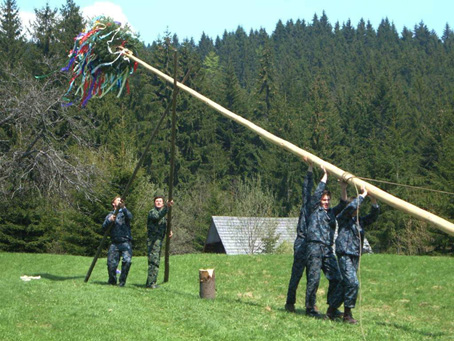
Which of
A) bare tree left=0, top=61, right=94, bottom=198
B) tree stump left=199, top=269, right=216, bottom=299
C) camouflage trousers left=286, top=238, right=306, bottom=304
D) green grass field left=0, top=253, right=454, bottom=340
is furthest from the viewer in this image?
bare tree left=0, top=61, right=94, bottom=198

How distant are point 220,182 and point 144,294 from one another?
6024cm

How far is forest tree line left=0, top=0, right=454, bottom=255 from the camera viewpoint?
2808cm

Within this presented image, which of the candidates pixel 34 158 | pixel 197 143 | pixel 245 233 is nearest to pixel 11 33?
pixel 197 143

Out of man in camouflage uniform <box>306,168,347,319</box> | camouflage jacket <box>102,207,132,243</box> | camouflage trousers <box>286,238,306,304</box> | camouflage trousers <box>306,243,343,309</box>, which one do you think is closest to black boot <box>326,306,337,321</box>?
man in camouflage uniform <box>306,168,347,319</box>

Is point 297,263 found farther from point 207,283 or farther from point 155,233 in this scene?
point 155,233

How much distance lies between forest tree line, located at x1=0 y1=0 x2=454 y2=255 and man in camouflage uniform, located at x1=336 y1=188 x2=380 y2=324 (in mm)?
8239

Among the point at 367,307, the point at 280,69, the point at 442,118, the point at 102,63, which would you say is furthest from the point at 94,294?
the point at 280,69

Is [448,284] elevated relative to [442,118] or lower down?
lower down

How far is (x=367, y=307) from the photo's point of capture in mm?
15484

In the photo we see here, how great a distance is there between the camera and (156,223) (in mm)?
14547

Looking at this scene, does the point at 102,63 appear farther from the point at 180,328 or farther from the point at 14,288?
the point at 180,328

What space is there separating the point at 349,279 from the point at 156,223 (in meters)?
5.36

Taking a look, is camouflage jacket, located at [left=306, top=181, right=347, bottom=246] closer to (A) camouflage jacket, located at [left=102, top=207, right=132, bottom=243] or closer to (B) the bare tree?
(A) camouflage jacket, located at [left=102, top=207, right=132, bottom=243]

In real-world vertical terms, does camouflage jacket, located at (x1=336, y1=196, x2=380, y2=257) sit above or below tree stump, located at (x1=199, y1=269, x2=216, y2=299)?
above
